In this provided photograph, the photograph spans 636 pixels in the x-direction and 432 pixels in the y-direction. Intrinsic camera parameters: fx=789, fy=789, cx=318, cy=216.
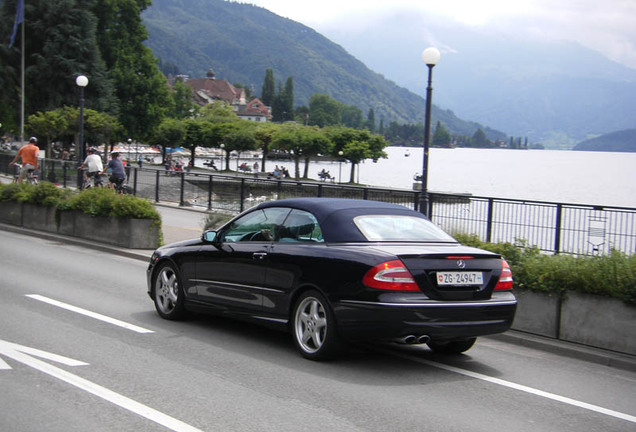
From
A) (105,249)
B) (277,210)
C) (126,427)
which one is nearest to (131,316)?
(277,210)

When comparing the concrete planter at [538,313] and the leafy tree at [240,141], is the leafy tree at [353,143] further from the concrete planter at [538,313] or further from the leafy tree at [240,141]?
the concrete planter at [538,313]

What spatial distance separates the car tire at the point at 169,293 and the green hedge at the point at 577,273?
3.81 m

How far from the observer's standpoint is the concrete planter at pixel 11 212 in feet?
66.1

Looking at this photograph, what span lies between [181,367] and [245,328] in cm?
212

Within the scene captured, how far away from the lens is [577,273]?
8383 millimetres

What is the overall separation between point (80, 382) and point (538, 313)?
5.03m

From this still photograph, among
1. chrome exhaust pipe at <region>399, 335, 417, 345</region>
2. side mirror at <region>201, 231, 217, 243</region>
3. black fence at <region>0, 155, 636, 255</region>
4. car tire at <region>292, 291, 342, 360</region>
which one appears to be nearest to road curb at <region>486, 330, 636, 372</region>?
black fence at <region>0, 155, 636, 255</region>

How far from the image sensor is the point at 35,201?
64.1 ft

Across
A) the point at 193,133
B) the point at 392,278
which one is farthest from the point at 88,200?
→ the point at 193,133

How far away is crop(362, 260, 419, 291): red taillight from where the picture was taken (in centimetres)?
664

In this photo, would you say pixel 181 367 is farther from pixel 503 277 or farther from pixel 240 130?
pixel 240 130

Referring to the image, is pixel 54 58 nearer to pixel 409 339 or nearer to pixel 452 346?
pixel 452 346

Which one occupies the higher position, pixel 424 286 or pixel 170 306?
pixel 424 286

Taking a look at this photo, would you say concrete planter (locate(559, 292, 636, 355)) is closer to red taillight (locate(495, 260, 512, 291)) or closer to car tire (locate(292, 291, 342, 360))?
red taillight (locate(495, 260, 512, 291))
